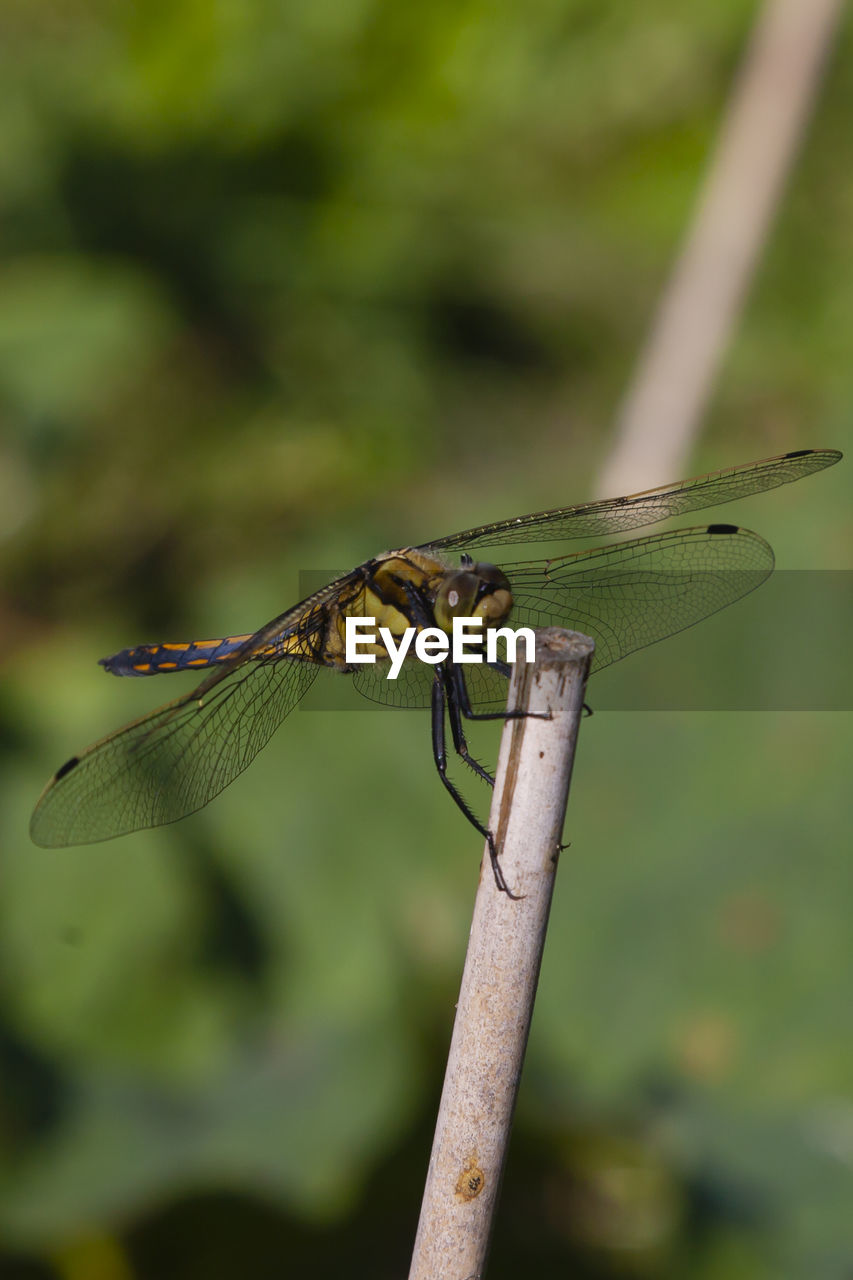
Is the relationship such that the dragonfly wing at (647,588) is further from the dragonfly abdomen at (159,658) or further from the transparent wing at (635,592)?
the dragonfly abdomen at (159,658)

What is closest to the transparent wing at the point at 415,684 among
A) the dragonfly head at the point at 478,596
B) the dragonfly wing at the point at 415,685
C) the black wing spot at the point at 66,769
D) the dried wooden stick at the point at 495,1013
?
the dragonfly wing at the point at 415,685

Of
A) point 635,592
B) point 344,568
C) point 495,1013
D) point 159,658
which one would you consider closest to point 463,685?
point 635,592

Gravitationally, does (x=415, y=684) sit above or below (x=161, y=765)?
above

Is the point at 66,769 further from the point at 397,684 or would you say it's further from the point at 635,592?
the point at 635,592

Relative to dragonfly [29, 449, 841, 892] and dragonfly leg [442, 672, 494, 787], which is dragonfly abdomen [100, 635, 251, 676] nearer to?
dragonfly [29, 449, 841, 892]

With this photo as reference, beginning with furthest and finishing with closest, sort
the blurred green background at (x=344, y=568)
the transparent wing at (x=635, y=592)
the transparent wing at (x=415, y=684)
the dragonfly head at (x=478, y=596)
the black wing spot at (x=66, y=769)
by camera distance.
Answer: the blurred green background at (x=344, y=568)
the transparent wing at (x=635, y=592)
the transparent wing at (x=415, y=684)
the dragonfly head at (x=478, y=596)
the black wing spot at (x=66, y=769)

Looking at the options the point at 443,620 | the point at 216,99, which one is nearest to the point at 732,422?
the point at 216,99

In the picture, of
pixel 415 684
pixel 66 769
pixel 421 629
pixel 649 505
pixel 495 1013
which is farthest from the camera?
pixel 649 505

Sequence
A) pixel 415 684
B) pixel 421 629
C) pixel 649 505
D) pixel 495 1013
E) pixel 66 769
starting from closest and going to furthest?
1. pixel 495 1013
2. pixel 66 769
3. pixel 421 629
4. pixel 415 684
5. pixel 649 505
